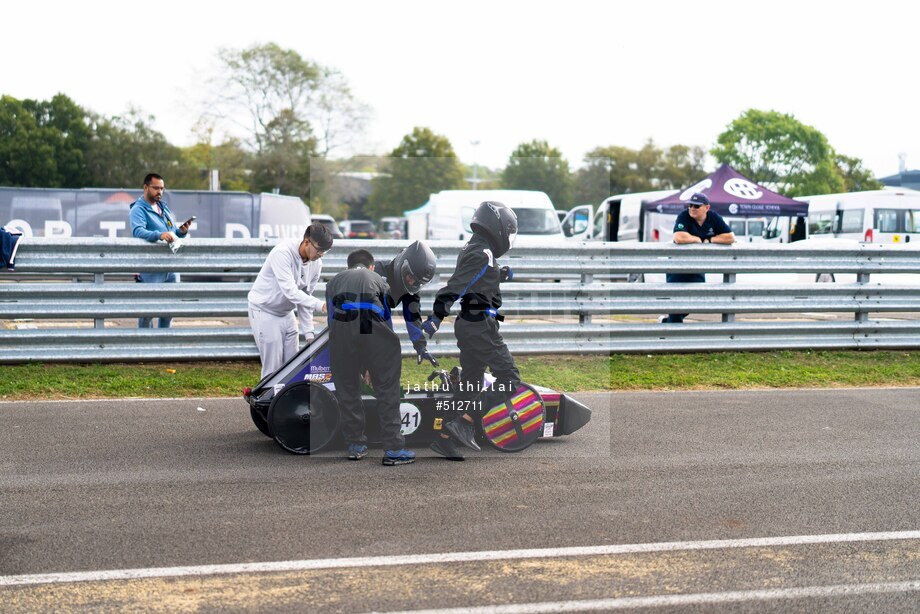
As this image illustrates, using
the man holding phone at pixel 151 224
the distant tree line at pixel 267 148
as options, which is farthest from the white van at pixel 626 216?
the man holding phone at pixel 151 224

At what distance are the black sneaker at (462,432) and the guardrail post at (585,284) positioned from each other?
440 cm

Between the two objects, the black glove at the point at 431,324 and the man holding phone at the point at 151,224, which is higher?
the man holding phone at the point at 151,224

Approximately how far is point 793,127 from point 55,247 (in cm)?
6876

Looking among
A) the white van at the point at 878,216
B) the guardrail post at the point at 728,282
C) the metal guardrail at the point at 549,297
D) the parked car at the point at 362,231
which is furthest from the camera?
the white van at the point at 878,216

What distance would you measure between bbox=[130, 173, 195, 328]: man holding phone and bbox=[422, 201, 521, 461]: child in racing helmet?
4378mm

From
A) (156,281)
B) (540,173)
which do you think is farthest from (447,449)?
(156,281)

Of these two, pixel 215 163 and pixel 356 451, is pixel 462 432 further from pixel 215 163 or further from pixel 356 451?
pixel 215 163

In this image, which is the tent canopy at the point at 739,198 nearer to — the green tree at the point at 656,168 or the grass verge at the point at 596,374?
the grass verge at the point at 596,374

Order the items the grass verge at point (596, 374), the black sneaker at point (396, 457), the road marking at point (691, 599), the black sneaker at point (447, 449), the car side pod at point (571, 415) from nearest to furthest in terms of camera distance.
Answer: the road marking at point (691, 599)
the black sneaker at point (396, 457)
the black sneaker at point (447, 449)
the car side pod at point (571, 415)
the grass verge at point (596, 374)

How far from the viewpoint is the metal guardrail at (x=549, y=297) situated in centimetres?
998

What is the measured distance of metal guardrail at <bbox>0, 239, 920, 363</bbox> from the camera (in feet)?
32.7

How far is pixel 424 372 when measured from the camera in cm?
910

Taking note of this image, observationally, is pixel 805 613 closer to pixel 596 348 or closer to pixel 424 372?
pixel 424 372

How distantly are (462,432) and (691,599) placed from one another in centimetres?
298
